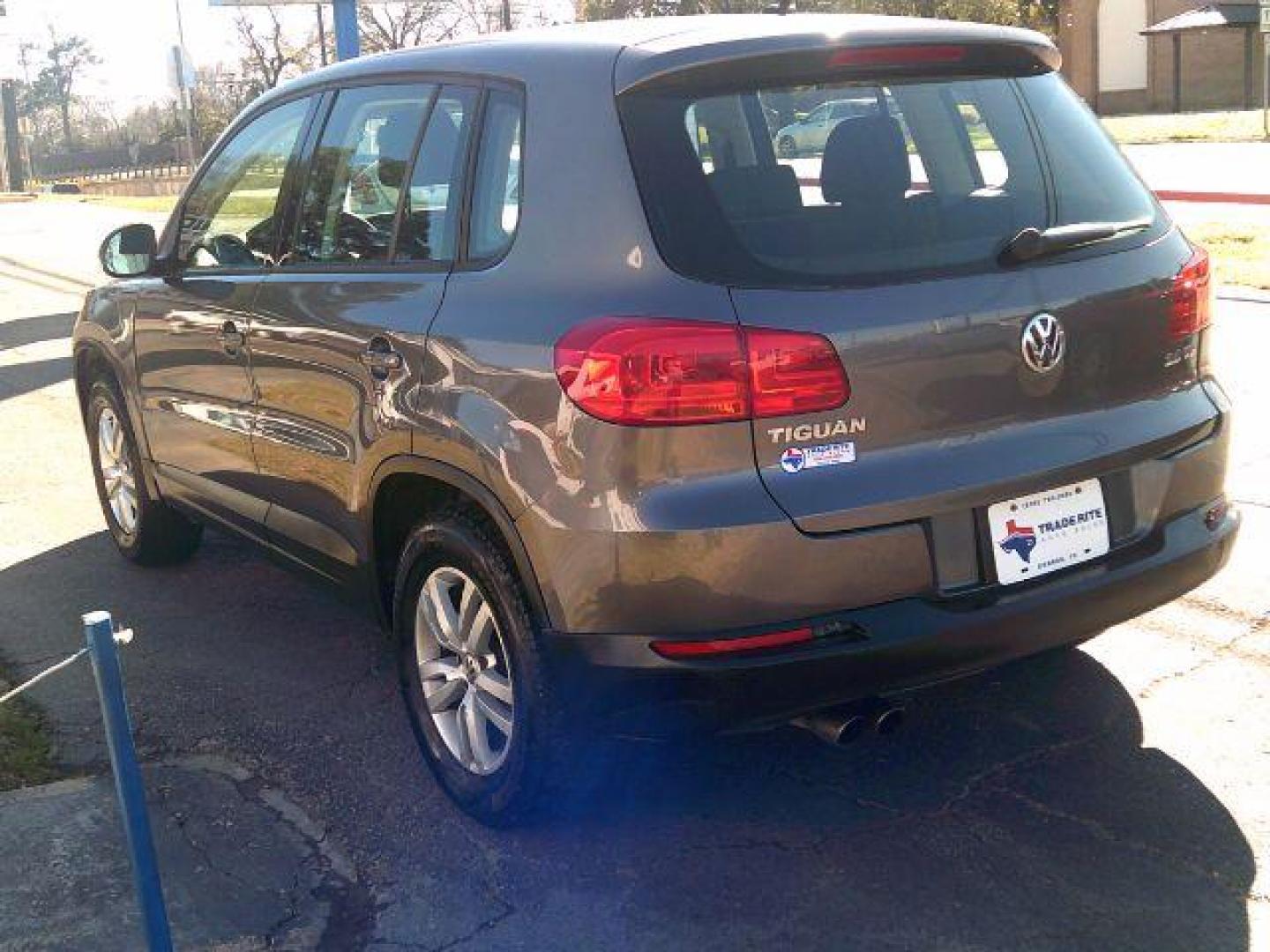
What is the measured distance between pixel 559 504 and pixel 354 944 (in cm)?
105

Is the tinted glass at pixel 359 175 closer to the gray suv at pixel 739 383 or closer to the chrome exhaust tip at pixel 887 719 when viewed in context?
the gray suv at pixel 739 383

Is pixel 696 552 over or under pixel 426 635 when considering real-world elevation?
over

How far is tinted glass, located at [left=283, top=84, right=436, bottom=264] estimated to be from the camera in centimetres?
402

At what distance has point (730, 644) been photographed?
10.0 feet

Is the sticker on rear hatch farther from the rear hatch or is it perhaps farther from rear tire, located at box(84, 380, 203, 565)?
rear tire, located at box(84, 380, 203, 565)

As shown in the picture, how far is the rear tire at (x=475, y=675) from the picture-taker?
3.37 meters

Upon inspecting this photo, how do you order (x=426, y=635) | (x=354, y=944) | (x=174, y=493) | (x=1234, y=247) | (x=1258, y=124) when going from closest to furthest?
1. (x=354, y=944)
2. (x=426, y=635)
3. (x=174, y=493)
4. (x=1234, y=247)
5. (x=1258, y=124)

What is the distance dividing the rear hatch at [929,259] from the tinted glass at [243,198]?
5.66 feet

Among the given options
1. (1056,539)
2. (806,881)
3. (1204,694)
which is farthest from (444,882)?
(1204,694)

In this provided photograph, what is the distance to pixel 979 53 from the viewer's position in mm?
3633

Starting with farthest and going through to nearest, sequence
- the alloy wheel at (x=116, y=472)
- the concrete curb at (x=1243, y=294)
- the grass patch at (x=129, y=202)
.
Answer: the grass patch at (x=129, y=202)
the concrete curb at (x=1243, y=294)
the alloy wheel at (x=116, y=472)

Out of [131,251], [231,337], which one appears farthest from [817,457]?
[131,251]

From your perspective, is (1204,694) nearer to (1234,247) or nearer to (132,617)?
(132,617)

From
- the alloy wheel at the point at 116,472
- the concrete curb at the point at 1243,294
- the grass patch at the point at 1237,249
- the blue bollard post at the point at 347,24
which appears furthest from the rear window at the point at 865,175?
the blue bollard post at the point at 347,24
